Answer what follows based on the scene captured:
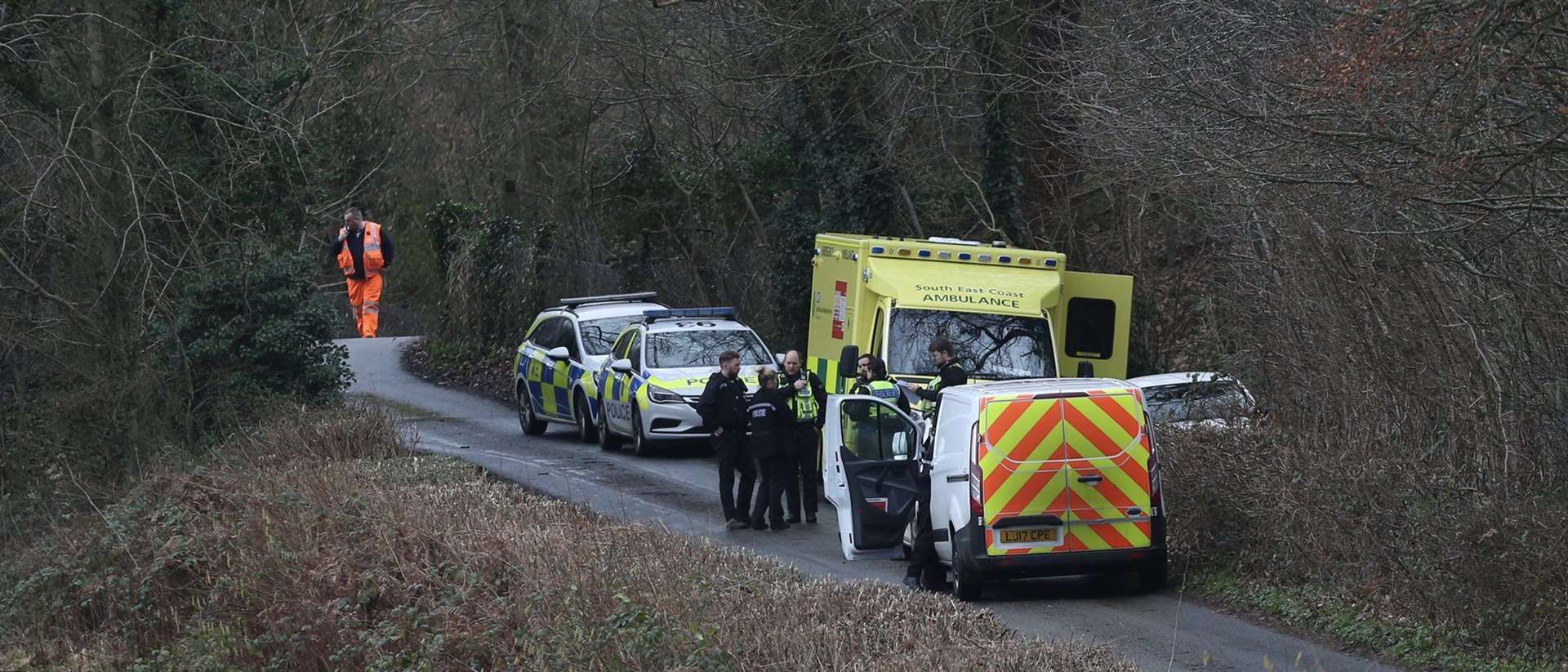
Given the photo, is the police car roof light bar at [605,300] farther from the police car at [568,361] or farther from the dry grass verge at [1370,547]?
the dry grass verge at [1370,547]

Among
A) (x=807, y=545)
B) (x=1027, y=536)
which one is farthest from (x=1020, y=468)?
(x=807, y=545)

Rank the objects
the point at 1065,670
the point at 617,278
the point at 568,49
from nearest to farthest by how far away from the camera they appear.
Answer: the point at 1065,670, the point at 568,49, the point at 617,278

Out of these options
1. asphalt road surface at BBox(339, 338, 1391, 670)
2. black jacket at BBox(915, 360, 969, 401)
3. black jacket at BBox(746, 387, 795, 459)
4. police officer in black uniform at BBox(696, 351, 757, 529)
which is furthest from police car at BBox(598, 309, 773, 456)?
black jacket at BBox(915, 360, 969, 401)

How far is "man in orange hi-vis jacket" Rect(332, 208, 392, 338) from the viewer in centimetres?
2294

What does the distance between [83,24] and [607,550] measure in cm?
1245

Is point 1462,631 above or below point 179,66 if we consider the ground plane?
below

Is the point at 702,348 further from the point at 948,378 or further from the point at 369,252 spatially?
the point at 948,378

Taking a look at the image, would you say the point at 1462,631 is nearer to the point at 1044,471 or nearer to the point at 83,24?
the point at 1044,471

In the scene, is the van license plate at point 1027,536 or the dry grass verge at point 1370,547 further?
the van license plate at point 1027,536

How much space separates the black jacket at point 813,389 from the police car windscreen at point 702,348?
4.34m

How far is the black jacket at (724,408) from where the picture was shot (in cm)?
1544

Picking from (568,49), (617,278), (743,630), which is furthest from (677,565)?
(617,278)

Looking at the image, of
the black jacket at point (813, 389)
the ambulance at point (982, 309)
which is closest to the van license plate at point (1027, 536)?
the black jacket at point (813, 389)

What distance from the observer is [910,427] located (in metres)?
13.4
